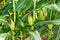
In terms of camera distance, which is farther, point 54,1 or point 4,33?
point 54,1

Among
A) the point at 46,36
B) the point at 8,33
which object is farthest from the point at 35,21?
the point at 46,36

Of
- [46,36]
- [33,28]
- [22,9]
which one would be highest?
[22,9]

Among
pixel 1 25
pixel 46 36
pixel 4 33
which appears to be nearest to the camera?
pixel 4 33

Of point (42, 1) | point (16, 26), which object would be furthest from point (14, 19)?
point (42, 1)

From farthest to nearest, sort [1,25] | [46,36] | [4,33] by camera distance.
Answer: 1. [46,36]
2. [1,25]
3. [4,33]

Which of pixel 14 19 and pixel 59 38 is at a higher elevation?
pixel 14 19

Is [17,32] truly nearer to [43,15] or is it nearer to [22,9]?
[22,9]

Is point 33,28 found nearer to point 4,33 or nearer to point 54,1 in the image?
point 4,33
